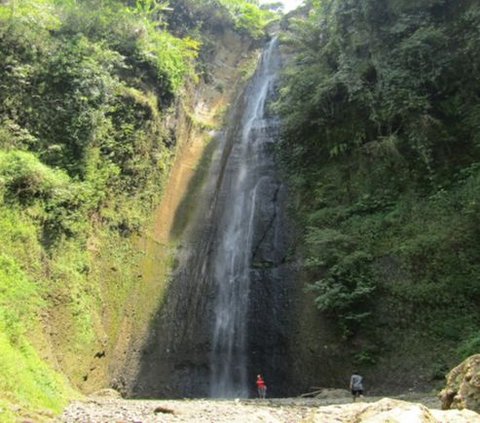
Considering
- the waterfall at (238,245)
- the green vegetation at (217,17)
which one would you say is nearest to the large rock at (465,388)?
the waterfall at (238,245)

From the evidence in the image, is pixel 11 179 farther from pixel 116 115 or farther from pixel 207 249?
pixel 207 249

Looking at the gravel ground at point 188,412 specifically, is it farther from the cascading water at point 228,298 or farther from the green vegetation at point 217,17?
the green vegetation at point 217,17

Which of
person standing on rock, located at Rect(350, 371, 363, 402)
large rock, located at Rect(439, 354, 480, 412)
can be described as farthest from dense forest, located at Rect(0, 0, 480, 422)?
large rock, located at Rect(439, 354, 480, 412)

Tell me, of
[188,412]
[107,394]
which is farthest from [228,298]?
[188,412]

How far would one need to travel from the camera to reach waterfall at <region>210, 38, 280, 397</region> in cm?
1585

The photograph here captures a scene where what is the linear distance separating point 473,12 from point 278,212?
9958mm

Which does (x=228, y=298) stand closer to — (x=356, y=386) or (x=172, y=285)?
(x=172, y=285)

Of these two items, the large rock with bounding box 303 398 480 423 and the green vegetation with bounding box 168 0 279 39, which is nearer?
the large rock with bounding box 303 398 480 423

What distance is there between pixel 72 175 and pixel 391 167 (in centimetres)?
1104

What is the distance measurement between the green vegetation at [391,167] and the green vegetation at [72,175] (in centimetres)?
624

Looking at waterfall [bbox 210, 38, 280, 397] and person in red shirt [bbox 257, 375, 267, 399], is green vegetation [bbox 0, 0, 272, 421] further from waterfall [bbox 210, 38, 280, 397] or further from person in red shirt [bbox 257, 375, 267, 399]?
person in red shirt [bbox 257, 375, 267, 399]

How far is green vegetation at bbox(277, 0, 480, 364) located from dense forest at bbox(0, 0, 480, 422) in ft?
0.18

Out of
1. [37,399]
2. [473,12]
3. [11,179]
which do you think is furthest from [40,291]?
[473,12]

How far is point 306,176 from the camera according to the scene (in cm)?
2098
